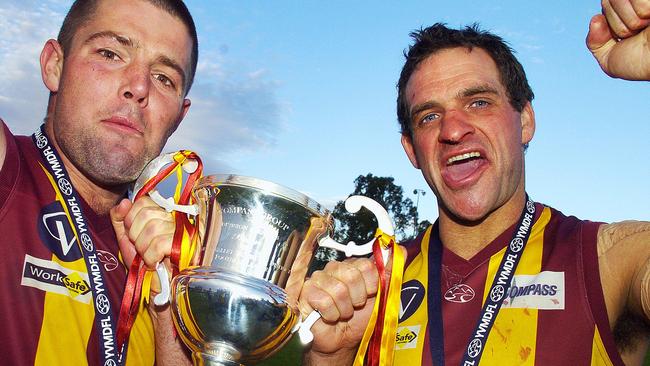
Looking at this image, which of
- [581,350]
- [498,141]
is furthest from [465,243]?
[581,350]

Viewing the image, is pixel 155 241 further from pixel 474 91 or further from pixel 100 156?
pixel 474 91

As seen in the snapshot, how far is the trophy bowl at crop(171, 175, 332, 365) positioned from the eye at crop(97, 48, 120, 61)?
4.07ft

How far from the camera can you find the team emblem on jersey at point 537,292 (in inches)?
100.0

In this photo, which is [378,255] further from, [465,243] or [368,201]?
[465,243]

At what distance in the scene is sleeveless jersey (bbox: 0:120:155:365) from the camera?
7.07 feet

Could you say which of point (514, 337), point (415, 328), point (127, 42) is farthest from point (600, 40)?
point (127, 42)

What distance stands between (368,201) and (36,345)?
1.56 meters

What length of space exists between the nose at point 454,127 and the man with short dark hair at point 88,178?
146 cm

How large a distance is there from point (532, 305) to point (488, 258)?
41 cm

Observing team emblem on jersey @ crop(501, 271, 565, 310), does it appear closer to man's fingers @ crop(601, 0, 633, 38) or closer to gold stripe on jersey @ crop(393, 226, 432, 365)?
gold stripe on jersey @ crop(393, 226, 432, 365)

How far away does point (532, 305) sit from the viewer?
2570 millimetres

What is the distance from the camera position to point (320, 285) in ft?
5.78

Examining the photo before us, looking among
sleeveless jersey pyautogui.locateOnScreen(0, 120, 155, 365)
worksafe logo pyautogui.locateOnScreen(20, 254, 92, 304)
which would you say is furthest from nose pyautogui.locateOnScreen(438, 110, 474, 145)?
worksafe logo pyautogui.locateOnScreen(20, 254, 92, 304)

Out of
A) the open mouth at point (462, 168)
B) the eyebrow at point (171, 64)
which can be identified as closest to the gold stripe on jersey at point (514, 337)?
the open mouth at point (462, 168)
